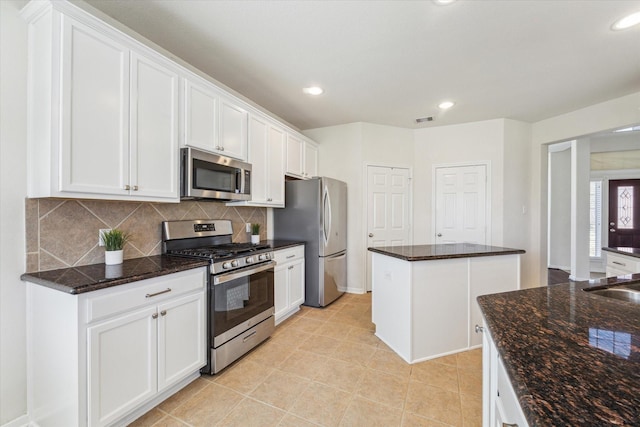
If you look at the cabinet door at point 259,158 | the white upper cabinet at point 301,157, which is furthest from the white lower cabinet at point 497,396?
the white upper cabinet at point 301,157

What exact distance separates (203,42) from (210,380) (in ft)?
8.70

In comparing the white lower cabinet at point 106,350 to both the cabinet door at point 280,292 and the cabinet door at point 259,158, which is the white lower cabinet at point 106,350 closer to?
the cabinet door at point 280,292

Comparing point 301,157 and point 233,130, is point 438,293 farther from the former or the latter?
point 301,157

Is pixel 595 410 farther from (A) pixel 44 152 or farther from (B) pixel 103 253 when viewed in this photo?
(B) pixel 103 253

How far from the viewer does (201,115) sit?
226cm

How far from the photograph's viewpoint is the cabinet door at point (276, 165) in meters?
3.20

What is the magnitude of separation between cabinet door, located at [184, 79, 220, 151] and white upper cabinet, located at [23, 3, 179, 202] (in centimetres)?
21

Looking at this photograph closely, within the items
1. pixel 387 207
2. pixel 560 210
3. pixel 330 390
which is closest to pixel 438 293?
pixel 330 390

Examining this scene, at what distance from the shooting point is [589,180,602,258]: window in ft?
18.3

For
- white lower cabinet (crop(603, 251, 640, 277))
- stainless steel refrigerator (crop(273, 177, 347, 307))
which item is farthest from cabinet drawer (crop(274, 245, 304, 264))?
white lower cabinet (crop(603, 251, 640, 277))

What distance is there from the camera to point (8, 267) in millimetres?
1518

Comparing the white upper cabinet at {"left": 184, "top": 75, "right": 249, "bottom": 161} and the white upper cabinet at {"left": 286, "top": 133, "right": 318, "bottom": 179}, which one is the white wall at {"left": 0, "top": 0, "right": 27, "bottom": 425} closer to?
the white upper cabinet at {"left": 184, "top": 75, "right": 249, "bottom": 161}

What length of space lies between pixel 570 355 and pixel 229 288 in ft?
6.59

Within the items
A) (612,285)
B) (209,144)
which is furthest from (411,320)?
(209,144)
